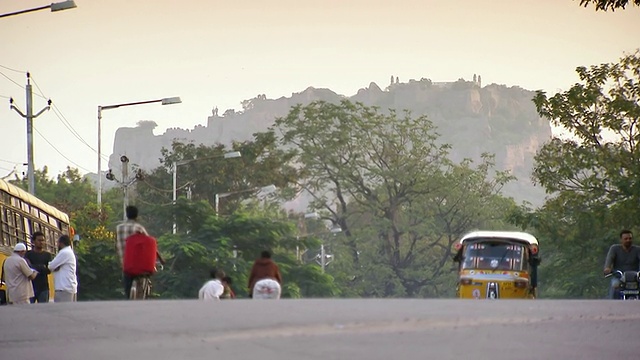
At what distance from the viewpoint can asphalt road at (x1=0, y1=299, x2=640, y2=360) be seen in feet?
32.2

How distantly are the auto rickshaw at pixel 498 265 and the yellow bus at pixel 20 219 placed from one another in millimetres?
11589

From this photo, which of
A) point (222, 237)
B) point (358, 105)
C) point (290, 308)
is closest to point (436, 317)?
point (290, 308)

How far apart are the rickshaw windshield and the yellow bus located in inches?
471

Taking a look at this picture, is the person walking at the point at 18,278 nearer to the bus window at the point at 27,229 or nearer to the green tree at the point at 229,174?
the bus window at the point at 27,229

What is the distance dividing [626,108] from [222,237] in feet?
48.6

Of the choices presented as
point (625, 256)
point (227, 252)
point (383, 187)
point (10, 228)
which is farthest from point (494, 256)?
point (383, 187)

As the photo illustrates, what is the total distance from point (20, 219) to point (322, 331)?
74.6 feet

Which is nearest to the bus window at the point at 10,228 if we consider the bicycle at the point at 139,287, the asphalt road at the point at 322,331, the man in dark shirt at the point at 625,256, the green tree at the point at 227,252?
the bicycle at the point at 139,287

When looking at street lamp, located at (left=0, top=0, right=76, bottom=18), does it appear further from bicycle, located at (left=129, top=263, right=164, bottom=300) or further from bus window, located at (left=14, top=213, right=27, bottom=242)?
bicycle, located at (left=129, top=263, right=164, bottom=300)

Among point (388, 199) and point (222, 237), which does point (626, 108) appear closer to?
point (222, 237)

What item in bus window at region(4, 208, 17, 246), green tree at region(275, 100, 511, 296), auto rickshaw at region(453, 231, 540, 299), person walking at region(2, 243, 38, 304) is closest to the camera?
person walking at region(2, 243, 38, 304)

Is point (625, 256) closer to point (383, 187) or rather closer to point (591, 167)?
point (591, 167)

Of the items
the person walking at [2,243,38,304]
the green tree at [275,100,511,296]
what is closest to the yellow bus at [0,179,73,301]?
Answer: the person walking at [2,243,38,304]

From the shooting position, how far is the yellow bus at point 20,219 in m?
30.8
